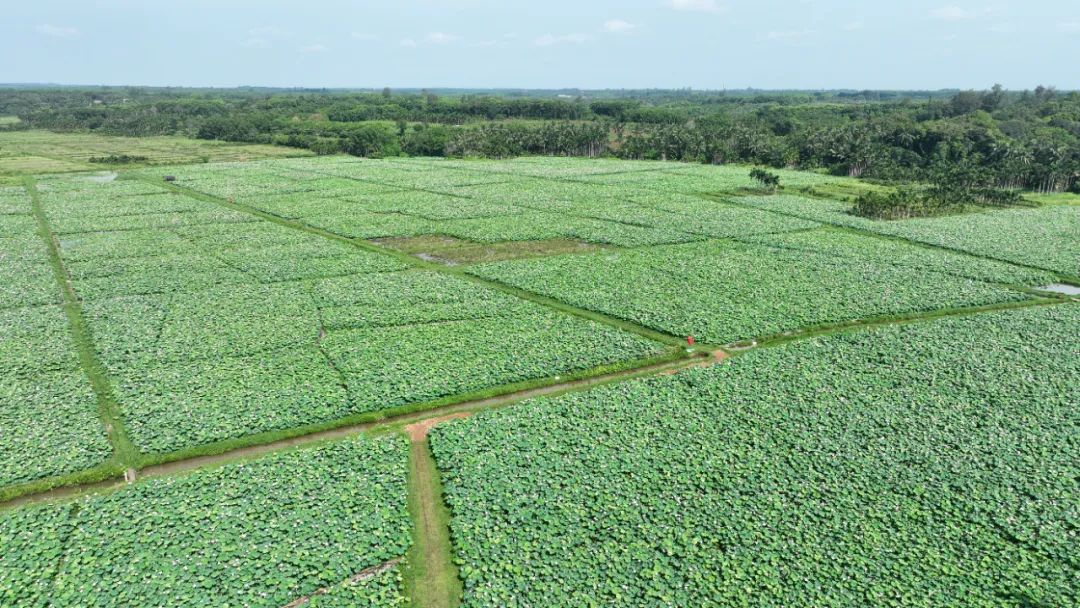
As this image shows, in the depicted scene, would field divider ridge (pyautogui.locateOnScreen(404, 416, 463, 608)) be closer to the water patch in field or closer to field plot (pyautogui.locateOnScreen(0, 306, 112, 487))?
field plot (pyautogui.locateOnScreen(0, 306, 112, 487))

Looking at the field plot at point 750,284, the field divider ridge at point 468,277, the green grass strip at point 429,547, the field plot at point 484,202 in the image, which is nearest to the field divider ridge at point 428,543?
the green grass strip at point 429,547

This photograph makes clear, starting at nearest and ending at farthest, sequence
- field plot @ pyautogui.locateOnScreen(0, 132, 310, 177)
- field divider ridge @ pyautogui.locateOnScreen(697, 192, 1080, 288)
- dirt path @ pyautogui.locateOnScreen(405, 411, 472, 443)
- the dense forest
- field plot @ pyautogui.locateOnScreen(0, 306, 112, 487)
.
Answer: field plot @ pyautogui.locateOnScreen(0, 306, 112, 487) → dirt path @ pyautogui.locateOnScreen(405, 411, 472, 443) → field divider ridge @ pyautogui.locateOnScreen(697, 192, 1080, 288) → the dense forest → field plot @ pyautogui.locateOnScreen(0, 132, 310, 177)

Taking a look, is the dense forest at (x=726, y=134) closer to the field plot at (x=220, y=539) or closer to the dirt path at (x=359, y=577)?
the field plot at (x=220, y=539)

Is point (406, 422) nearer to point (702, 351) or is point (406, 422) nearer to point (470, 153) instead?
point (702, 351)

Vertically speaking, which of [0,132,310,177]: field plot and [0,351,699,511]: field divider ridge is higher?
[0,132,310,177]: field plot

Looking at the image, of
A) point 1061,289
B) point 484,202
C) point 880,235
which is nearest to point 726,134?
point 484,202

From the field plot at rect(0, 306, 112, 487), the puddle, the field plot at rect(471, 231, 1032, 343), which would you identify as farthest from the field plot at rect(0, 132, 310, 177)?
the puddle

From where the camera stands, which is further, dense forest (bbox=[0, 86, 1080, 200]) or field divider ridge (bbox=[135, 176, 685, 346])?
dense forest (bbox=[0, 86, 1080, 200])
